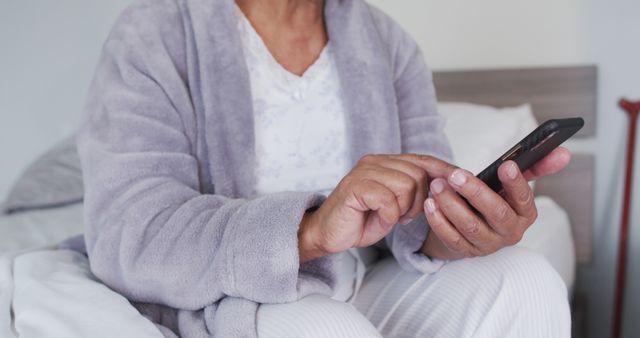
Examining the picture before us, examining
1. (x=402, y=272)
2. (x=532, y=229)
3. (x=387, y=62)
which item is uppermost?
(x=387, y=62)

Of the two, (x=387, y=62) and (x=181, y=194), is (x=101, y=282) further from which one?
(x=387, y=62)

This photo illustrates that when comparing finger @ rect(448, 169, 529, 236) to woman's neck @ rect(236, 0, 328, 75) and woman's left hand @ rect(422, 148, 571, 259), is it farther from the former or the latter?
woman's neck @ rect(236, 0, 328, 75)

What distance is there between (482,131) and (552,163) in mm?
817

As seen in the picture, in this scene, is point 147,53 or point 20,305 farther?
point 147,53

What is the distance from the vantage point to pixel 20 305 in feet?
2.65

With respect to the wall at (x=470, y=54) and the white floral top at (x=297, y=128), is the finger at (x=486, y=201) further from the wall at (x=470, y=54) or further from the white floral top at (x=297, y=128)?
the wall at (x=470, y=54)

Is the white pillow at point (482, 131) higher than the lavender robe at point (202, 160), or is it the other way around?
the lavender robe at point (202, 160)

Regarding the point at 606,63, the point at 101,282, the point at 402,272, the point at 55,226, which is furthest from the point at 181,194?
the point at 606,63

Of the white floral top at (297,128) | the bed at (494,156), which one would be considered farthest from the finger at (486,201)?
the bed at (494,156)

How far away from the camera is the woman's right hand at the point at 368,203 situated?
0.74 metres

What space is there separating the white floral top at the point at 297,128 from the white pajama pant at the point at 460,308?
0.44 feet

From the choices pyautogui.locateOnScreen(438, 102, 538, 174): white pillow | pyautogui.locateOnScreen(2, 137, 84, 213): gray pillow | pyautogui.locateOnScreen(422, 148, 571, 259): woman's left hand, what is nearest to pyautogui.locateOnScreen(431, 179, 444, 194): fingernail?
pyautogui.locateOnScreen(422, 148, 571, 259): woman's left hand

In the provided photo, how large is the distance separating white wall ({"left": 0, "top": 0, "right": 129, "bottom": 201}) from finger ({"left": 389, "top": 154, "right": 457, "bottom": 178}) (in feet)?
4.88

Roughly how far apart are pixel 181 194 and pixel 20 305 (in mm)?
226
